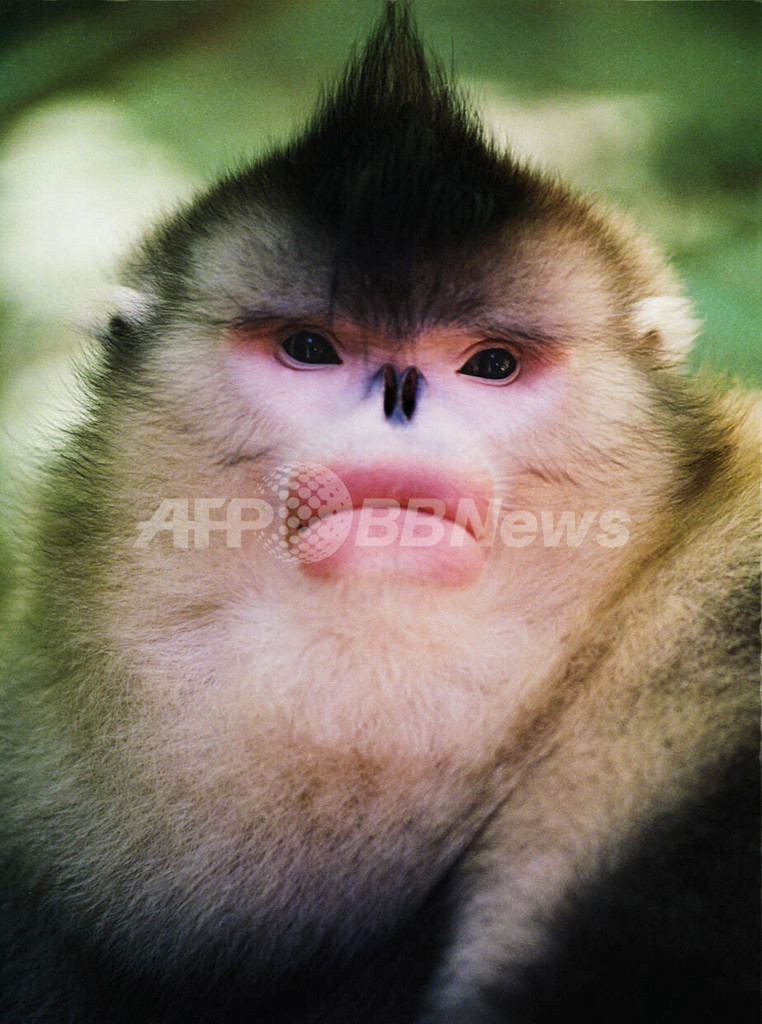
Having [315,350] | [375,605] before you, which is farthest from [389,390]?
[375,605]

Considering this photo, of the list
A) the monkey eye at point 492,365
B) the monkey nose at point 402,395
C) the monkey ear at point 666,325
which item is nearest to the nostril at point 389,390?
the monkey nose at point 402,395

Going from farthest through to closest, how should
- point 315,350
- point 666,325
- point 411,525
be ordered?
point 666,325
point 315,350
point 411,525

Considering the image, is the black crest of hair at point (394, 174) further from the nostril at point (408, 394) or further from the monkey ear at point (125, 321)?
the monkey ear at point (125, 321)

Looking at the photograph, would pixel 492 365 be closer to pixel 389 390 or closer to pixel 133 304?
pixel 389 390

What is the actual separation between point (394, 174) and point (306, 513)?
15.7 inches

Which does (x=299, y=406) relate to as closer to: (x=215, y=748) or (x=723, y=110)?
(x=215, y=748)

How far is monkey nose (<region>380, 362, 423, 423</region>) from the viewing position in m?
1.07

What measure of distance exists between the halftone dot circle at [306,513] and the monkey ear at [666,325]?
0.47m

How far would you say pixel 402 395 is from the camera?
1077 millimetres

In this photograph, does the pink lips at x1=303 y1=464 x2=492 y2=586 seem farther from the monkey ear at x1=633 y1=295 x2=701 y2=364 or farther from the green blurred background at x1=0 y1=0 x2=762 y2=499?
the green blurred background at x1=0 y1=0 x2=762 y2=499

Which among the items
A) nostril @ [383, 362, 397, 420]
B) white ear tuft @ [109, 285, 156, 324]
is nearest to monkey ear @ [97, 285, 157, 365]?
white ear tuft @ [109, 285, 156, 324]

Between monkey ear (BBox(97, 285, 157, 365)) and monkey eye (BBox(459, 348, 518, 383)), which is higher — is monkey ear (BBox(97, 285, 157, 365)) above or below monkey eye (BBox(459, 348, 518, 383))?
below

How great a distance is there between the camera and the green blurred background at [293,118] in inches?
53.4

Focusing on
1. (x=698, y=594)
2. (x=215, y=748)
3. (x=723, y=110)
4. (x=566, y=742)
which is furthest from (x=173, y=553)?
(x=723, y=110)
